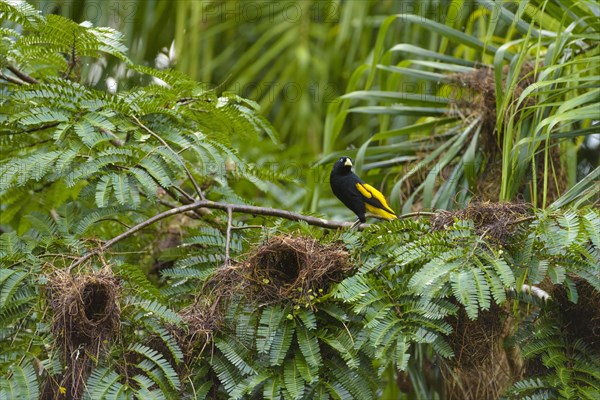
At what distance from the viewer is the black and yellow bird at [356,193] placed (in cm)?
547

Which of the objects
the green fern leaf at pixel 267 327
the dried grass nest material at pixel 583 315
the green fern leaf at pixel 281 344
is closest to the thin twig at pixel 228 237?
the green fern leaf at pixel 267 327

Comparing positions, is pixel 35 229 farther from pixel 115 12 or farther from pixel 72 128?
pixel 115 12

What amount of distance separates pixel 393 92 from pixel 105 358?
273 cm

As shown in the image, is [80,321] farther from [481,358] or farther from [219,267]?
[481,358]

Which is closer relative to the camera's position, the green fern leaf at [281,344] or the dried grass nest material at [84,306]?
the dried grass nest material at [84,306]

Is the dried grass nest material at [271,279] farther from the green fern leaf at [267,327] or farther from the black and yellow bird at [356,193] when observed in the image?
the black and yellow bird at [356,193]

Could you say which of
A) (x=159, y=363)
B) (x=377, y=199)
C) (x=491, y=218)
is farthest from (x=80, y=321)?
(x=377, y=199)

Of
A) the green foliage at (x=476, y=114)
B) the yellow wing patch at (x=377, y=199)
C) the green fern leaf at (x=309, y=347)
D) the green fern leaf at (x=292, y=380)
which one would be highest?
the green foliage at (x=476, y=114)

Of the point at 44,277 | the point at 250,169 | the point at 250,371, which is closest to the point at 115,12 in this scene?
the point at 250,169

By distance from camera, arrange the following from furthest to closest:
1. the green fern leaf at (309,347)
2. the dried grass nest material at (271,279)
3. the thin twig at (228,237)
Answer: the thin twig at (228,237) → the dried grass nest material at (271,279) → the green fern leaf at (309,347)

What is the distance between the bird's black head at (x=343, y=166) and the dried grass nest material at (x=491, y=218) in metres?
1.43

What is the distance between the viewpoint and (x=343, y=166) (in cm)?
571

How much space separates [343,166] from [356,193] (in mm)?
247

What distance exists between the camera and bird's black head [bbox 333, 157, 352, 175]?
5680 millimetres
